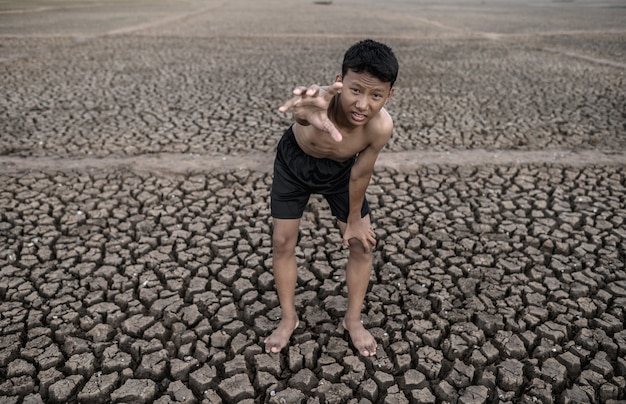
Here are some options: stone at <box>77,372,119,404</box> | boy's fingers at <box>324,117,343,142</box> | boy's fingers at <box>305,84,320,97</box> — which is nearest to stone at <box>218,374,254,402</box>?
stone at <box>77,372,119,404</box>

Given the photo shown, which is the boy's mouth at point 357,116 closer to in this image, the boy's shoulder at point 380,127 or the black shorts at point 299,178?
the boy's shoulder at point 380,127

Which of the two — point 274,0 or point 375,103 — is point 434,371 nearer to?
point 375,103

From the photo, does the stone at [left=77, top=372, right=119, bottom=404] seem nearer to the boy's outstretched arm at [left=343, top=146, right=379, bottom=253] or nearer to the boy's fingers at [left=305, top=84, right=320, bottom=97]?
the boy's outstretched arm at [left=343, top=146, right=379, bottom=253]

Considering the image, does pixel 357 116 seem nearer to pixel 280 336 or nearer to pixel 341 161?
pixel 341 161

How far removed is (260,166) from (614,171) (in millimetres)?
3646

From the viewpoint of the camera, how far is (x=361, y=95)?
1.92 metres

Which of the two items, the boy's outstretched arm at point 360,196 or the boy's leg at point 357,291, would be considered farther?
the boy's leg at point 357,291

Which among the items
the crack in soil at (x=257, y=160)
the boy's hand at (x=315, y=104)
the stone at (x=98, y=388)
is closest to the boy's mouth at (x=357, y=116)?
the boy's hand at (x=315, y=104)

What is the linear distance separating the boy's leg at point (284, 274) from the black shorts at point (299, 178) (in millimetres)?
67

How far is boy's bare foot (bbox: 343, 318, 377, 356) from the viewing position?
253 cm

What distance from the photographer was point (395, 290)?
306 cm

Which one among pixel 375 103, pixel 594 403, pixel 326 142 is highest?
pixel 375 103

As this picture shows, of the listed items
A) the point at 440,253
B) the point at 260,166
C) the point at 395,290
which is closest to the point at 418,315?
A: the point at 395,290

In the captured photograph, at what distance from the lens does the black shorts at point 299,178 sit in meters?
2.29
